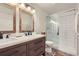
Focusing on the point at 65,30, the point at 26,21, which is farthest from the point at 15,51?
the point at 65,30

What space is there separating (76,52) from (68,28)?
875 mm

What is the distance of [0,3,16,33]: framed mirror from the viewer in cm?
148

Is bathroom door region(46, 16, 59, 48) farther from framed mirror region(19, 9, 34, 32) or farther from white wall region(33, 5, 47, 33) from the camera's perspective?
framed mirror region(19, 9, 34, 32)

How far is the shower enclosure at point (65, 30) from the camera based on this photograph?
2.97 m

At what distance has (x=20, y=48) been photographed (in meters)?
1.13

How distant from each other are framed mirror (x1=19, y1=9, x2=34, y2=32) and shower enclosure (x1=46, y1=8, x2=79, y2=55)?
2.84 feet

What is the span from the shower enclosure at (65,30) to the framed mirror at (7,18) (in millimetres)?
1622

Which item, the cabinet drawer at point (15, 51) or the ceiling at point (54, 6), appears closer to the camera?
the cabinet drawer at point (15, 51)

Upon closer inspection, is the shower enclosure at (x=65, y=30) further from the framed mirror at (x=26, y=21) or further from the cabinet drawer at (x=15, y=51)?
the cabinet drawer at (x=15, y=51)

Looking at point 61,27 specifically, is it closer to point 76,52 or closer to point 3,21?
point 76,52

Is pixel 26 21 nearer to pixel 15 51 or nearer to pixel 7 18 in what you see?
pixel 7 18

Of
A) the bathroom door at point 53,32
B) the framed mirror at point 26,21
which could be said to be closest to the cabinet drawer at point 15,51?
the framed mirror at point 26,21

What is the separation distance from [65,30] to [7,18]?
2.38 m

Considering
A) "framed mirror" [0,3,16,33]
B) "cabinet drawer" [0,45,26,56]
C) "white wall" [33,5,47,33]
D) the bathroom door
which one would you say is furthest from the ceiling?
"cabinet drawer" [0,45,26,56]
